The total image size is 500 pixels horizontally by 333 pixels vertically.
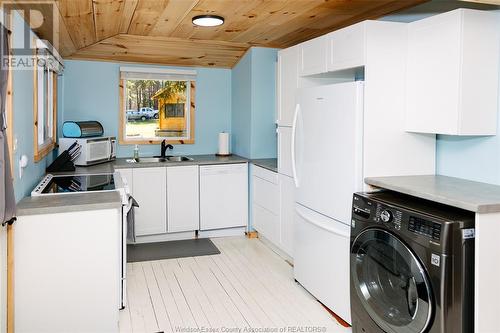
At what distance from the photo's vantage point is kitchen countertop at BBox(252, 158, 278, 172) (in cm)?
418

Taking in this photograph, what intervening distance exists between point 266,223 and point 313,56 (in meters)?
1.87

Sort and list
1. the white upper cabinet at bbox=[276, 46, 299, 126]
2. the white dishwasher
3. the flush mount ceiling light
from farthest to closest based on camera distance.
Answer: the white dishwasher, the white upper cabinet at bbox=[276, 46, 299, 126], the flush mount ceiling light

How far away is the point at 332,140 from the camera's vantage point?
9.25 ft

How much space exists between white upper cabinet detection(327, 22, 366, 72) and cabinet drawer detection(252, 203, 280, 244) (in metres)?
1.74

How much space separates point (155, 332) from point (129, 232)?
1.12m

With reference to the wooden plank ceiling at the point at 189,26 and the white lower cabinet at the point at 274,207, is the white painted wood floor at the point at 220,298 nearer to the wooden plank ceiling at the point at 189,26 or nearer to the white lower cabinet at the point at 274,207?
the white lower cabinet at the point at 274,207

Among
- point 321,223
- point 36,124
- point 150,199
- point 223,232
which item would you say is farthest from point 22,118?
point 223,232

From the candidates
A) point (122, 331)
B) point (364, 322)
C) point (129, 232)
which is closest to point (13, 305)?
point (122, 331)

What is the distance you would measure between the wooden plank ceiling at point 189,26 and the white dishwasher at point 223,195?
1.34 metres

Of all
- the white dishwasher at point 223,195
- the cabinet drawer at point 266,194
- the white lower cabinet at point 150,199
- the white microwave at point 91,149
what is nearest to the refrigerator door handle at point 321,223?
the cabinet drawer at point 266,194

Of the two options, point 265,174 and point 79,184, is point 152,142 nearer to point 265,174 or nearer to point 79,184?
point 265,174

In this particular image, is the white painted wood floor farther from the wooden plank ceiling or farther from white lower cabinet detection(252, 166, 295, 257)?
the wooden plank ceiling

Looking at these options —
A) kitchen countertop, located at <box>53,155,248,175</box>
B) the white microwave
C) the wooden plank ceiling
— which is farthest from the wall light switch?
the white microwave

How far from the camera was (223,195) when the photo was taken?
4730mm
